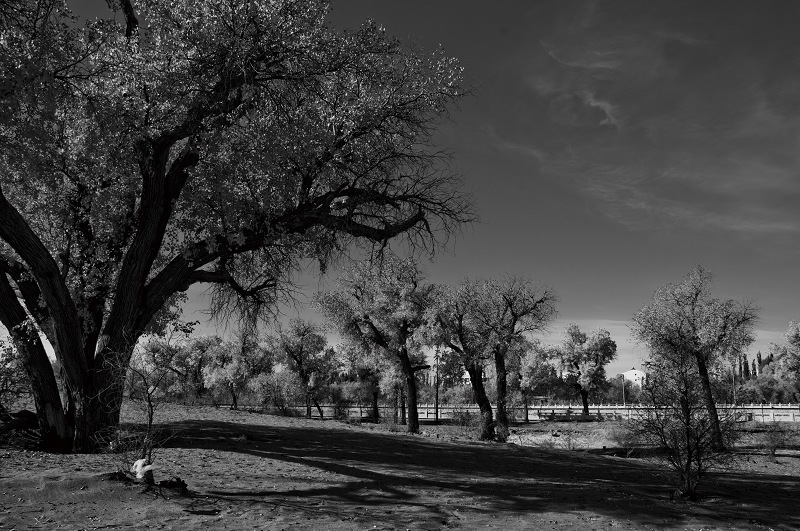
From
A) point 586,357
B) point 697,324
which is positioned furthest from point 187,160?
point 586,357

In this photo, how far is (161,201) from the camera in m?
15.0

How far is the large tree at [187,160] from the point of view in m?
13.3

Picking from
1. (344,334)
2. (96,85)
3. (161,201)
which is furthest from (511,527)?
(344,334)

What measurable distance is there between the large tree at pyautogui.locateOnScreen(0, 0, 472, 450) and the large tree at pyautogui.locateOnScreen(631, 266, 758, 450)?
23191mm

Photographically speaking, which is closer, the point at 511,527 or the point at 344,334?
the point at 511,527

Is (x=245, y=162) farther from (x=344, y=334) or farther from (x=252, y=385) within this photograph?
(x=252, y=385)

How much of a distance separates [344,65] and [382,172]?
3.03 m

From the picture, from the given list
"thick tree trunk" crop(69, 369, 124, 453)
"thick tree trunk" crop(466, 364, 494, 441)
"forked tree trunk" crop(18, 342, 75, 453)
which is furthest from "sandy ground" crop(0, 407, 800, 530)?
"thick tree trunk" crop(466, 364, 494, 441)

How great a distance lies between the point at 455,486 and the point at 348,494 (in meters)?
2.91

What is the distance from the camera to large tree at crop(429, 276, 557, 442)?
31062 mm

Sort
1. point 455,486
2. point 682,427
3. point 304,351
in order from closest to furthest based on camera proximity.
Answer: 1. point 682,427
2. point 455,486
3. point 304,351

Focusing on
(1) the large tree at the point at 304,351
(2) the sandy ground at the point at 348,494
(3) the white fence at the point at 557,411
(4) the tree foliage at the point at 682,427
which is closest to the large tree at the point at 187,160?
(2) the sandy ground at the point at 348,494

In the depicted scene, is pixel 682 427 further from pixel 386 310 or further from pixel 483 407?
pixel 386 310

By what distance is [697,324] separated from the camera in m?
33.0
